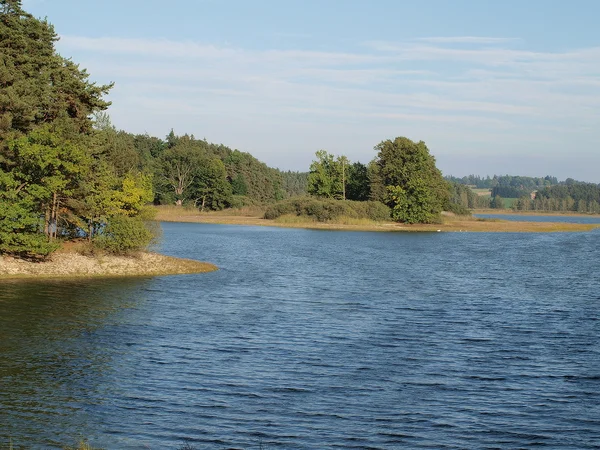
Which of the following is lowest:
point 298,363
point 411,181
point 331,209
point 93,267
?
point 298,363

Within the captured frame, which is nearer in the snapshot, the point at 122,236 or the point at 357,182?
the point at 122,236

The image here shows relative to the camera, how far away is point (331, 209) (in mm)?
122250

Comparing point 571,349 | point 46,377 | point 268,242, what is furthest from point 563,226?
point 46,377

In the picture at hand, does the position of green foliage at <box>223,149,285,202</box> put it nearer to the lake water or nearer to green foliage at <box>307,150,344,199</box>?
green foliage at <box>307,150,344,199</box>

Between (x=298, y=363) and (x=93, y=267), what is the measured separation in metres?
23.7

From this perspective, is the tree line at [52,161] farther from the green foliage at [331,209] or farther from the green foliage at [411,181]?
the green foliage at [411,181]

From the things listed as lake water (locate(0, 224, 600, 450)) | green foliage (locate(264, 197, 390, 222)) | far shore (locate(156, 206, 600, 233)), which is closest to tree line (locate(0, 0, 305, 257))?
lake water (locate(0, 224, 600, 450))

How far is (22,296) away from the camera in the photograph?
35094 millimetres

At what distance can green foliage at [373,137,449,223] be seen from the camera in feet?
407

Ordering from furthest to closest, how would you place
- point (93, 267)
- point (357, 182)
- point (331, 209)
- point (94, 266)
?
1. point (357, 182)
2. point (331, 209)
3. point (94, 266)
4. point (93, 267)

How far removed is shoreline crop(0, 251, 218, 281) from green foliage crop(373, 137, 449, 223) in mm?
80167

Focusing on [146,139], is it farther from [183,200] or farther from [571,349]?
[571,349]

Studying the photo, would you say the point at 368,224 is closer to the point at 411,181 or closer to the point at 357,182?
the point at 411,181

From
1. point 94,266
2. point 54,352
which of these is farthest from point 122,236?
point 54,352
